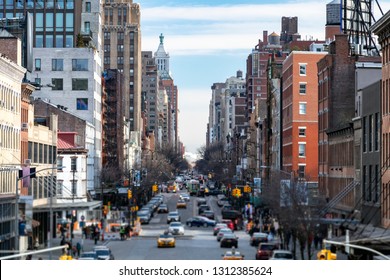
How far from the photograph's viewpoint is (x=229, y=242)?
53188 millimetres

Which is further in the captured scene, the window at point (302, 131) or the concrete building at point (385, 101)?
the window at point (302, 131)

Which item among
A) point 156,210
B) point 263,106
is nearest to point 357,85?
point 156,210

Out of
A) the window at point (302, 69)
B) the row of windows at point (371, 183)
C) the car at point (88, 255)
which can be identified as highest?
the window at point (302, 69)

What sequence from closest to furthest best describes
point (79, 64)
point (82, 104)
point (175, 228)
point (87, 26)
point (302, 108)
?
point (175, 228) < point (302, 108) < point (79, 64) < point (82, 104) < point (87, 26)

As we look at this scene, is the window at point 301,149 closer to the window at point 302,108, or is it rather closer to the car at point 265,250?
the window at point 302,108

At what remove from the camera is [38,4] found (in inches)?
5172

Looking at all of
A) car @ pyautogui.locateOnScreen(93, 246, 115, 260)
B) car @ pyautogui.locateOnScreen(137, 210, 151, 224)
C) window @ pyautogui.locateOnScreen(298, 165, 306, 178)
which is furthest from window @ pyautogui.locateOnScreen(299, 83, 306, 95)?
car @ pyautogui.locateOnScreen(93, 246, 115, 260)

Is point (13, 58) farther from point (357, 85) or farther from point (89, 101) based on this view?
point (89, 101)

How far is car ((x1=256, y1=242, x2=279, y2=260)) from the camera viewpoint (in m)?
43.3

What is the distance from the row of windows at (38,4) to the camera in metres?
131

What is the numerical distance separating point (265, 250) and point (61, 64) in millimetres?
77529

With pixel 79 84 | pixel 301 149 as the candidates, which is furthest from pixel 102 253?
pixel 79 84

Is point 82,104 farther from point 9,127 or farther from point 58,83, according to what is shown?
point 9,127

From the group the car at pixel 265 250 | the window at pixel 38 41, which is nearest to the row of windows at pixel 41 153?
the car at pixel 265 250
